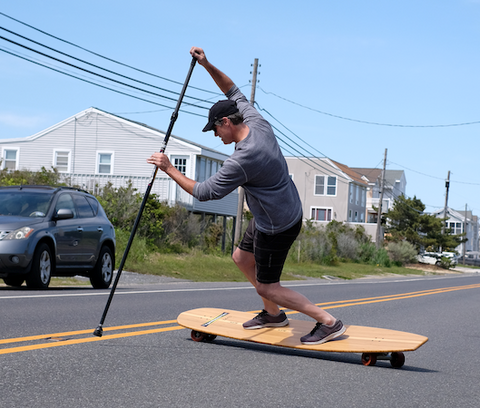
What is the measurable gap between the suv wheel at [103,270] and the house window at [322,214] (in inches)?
1933

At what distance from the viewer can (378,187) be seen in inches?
3127

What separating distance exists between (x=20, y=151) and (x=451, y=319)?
105 ft

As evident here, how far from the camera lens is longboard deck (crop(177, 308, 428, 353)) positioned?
226 inches

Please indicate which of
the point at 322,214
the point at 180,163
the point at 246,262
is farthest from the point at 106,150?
the point at 246,262

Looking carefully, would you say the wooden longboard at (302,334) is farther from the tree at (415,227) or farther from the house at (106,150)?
the tree at (415,227)

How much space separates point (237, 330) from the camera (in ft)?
21.3

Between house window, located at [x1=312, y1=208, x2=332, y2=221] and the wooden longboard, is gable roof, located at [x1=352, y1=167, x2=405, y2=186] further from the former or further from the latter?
the wooden longboard

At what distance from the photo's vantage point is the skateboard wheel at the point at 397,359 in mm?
5912

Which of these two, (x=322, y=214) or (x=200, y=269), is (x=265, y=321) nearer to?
(x=200, y=269)

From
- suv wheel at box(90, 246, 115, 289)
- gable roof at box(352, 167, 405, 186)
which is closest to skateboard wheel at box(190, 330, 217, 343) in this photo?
suv wheel at box(90, 246, 115, 289)

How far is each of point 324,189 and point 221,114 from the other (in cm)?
5768

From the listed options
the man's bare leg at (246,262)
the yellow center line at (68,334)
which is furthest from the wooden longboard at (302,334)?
the yellow center line at (68,334)

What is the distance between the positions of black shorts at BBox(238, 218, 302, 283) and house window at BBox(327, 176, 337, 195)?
187 ft

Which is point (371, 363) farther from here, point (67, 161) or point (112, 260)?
point (67, 161)
